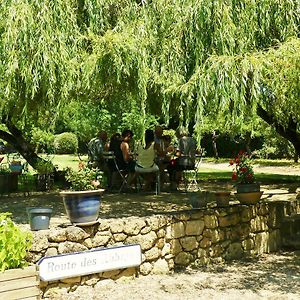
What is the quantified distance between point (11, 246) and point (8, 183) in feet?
24.9

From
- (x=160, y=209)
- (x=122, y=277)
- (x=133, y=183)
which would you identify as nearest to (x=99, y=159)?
(x=133, y=183)

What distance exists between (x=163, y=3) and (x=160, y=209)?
11.8 ft

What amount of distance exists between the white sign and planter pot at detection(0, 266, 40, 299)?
304 millimetres

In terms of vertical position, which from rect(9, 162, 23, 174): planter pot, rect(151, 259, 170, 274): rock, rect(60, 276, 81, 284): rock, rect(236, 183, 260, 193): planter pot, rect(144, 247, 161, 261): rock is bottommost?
rect(151, 259, 170, 274): rock

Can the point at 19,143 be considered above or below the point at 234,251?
above

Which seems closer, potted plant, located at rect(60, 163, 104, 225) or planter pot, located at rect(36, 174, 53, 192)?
potted plant, located at rect(60, 163, 104, 225)

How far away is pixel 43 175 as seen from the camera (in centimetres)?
1192

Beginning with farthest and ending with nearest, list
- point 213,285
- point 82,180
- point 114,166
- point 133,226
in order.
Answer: point 114,166 < point 133,226 < point 82,180 < point 213,285

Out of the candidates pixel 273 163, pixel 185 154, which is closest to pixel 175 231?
pixel 185 154

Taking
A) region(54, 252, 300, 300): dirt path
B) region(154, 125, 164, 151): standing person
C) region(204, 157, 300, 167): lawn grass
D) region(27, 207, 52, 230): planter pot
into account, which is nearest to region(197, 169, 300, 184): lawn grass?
region(154, 125, 164, 151): standing person

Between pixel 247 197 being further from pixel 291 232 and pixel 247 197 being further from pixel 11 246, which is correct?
pixel 11 246

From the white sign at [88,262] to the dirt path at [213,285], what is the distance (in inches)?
7.5

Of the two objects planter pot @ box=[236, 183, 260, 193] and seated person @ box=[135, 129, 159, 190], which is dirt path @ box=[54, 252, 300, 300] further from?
seated person @ box=[135, 129, 159, 190]

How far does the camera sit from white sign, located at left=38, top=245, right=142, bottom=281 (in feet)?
15.9
